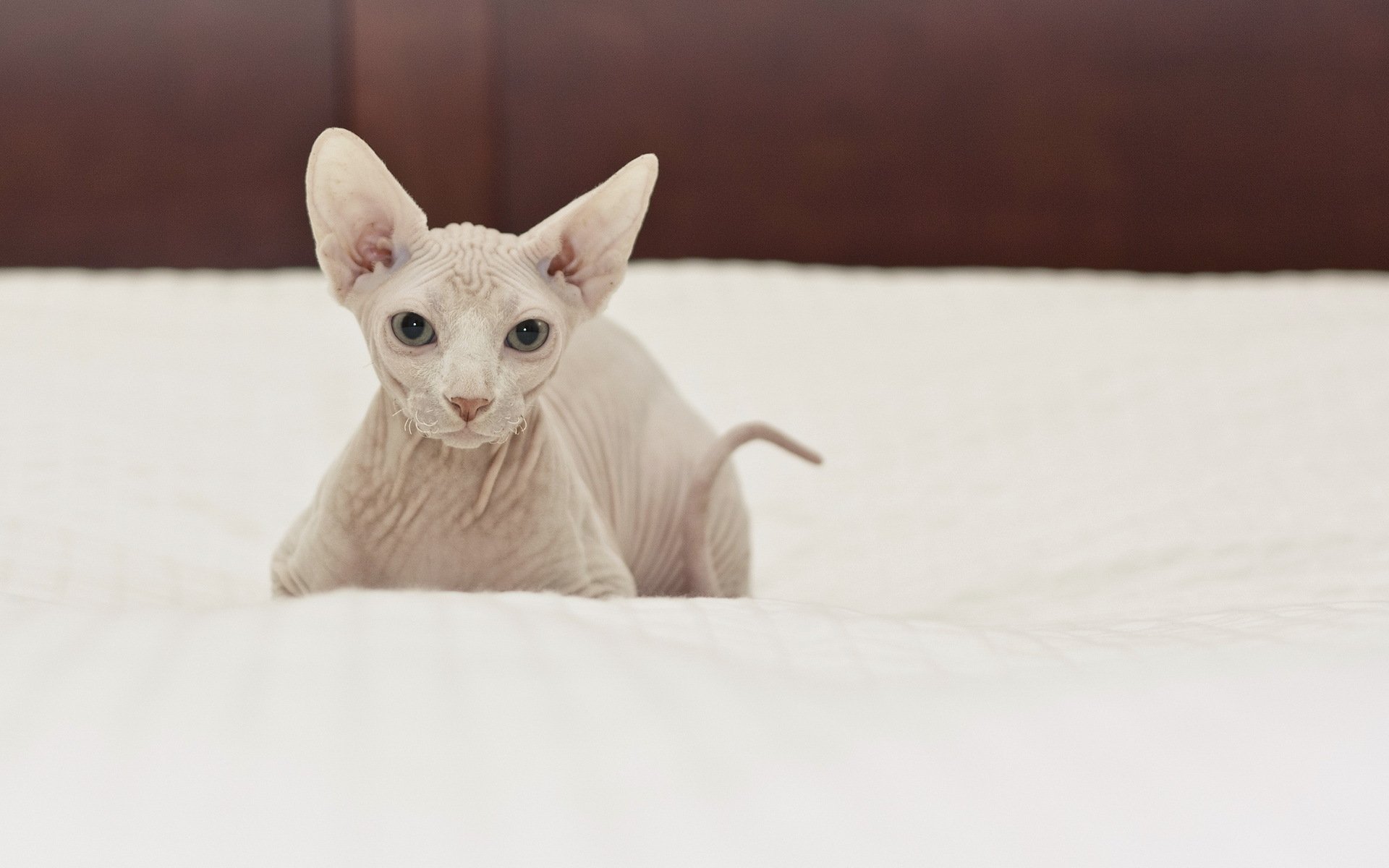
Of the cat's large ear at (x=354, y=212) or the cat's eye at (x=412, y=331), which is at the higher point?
the cat's large ear at (x=354, y=212)

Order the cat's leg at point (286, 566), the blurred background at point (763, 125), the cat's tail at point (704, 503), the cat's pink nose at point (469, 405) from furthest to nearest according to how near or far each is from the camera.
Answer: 1. the blurred background at point (763, 125)
2. the cat's tail at point (704, 503)
3. the cat's leg at point (286, 566)
4. the cat's pink nose at point (469, 405)

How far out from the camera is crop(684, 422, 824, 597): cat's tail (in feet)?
2.64

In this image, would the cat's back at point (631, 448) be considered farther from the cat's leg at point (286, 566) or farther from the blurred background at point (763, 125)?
the blurred background at point (763, 125)

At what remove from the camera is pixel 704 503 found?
2.65 feet

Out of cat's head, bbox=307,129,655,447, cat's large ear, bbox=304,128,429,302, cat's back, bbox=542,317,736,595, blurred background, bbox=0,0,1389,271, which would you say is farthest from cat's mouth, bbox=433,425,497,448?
blurred background, bbox=0,0,1389,271

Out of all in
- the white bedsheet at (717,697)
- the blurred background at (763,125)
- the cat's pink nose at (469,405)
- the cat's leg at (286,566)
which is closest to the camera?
the white bedsheet at (717,697)

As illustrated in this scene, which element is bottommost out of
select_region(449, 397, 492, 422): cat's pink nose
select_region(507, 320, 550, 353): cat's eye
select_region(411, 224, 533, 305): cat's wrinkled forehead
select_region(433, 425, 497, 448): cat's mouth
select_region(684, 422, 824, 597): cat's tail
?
select_region(684, 422, 824, 597): cat's tail

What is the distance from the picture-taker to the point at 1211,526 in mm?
957

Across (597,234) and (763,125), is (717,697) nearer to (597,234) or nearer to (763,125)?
(597,234)

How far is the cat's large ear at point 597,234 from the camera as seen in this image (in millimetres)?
650

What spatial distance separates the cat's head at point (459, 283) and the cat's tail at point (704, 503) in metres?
0.15

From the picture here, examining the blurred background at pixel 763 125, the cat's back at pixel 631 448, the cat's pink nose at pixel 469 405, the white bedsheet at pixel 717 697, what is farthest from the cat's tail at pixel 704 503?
the blurred background at pixel 763 125

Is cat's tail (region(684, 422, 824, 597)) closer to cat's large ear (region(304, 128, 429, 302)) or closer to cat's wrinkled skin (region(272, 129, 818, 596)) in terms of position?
cat's wrinkled skin (region(272, 129, 818, 596))

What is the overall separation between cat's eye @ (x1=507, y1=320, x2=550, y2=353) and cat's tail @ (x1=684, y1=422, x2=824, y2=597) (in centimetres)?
21
